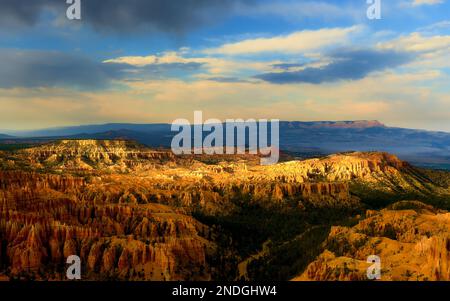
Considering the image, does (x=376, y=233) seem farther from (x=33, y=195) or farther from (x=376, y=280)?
(x=33, y=195)

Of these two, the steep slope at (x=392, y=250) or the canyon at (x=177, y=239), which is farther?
the canyon at (x=177, y=239)

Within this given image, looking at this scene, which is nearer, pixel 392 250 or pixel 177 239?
pixel 392 250

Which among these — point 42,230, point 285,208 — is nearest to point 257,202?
point 285,208

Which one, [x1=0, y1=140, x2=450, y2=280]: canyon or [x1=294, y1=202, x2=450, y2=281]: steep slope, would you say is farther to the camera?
[x1=0, y1=140, x2=450, y2=280]: canyon

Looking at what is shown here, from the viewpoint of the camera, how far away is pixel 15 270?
8344 cm

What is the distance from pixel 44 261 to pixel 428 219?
77293mm

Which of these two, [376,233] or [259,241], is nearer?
[376,233]

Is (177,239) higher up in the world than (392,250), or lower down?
lower down

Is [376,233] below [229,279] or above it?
above
